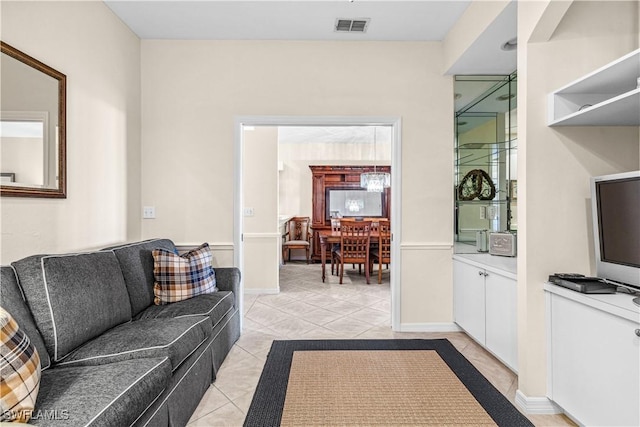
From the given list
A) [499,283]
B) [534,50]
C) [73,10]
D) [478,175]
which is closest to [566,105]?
[534,50]

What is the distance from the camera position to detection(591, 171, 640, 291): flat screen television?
169 cm

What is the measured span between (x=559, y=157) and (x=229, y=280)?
2512 millimetres

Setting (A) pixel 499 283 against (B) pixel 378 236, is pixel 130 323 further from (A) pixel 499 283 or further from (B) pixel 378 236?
(B) pixel 378 236

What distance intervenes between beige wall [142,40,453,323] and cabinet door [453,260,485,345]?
0.16 metres

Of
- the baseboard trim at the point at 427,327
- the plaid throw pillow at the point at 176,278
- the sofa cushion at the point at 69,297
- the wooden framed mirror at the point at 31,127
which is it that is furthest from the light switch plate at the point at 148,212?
the baseboard trim at the point at 427,327

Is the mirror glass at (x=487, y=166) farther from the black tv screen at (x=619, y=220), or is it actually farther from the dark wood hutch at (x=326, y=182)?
the dark wood hutch at (x=326, y=182)

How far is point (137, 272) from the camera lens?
2.44 meters

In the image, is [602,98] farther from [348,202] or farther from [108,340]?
[348,202]

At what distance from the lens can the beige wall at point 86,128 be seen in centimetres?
194

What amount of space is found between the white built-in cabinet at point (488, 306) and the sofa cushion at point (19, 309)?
2.63m

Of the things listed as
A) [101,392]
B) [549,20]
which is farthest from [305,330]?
[549,20]

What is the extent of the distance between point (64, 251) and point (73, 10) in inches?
63.1

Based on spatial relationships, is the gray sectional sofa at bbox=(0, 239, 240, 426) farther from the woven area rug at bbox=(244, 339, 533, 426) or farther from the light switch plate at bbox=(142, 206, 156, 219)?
the light switch plate at bbox=(142, 206, 156, 219)

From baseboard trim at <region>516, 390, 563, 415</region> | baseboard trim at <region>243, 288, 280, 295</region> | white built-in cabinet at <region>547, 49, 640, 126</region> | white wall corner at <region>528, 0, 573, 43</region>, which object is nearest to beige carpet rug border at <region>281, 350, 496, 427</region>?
baseboard trim at <region>516, 390, 563, 415</region>
